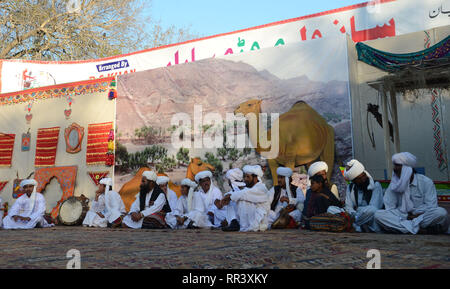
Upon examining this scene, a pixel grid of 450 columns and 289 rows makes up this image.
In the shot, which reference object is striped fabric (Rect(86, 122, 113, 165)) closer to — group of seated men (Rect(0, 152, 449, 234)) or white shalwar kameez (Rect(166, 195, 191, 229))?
group of seated men (Rect(0, 152, 449, 234))

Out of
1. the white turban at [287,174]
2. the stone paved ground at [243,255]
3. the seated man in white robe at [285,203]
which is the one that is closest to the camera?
the stone paved ground at [243,255]

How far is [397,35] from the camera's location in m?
7.03

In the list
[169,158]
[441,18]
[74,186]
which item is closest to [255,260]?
[169,158]

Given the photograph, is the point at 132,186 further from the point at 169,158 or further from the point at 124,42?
the point at 124,42

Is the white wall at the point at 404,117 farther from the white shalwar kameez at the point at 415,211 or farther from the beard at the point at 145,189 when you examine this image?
the beard at the point at 145,189

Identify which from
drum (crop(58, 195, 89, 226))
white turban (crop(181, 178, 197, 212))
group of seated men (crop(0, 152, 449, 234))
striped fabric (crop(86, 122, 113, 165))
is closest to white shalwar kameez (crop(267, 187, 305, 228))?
group of seated men (crop(0, 152, 449, 234))

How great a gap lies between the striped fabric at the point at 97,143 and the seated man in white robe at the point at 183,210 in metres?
2.46

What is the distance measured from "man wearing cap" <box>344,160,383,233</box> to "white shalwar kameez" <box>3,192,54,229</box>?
4468 mm

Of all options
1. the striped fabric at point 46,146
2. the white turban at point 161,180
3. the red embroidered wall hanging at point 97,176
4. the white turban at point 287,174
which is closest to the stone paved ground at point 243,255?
the white turban at point 287,174

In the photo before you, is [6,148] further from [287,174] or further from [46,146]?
[287,174]

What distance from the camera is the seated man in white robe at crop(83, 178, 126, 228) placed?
6.48m

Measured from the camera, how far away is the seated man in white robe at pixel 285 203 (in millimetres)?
5438

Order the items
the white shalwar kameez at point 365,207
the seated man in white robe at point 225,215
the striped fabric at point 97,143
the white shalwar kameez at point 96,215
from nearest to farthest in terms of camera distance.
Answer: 1. the white shalwar kameez at point 365,207
2. the seated man in white robe at point 225,215
3. the white shalwar kameez at point 96,215
4. the striped fabric at point 97,143

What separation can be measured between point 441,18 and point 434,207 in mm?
3603
